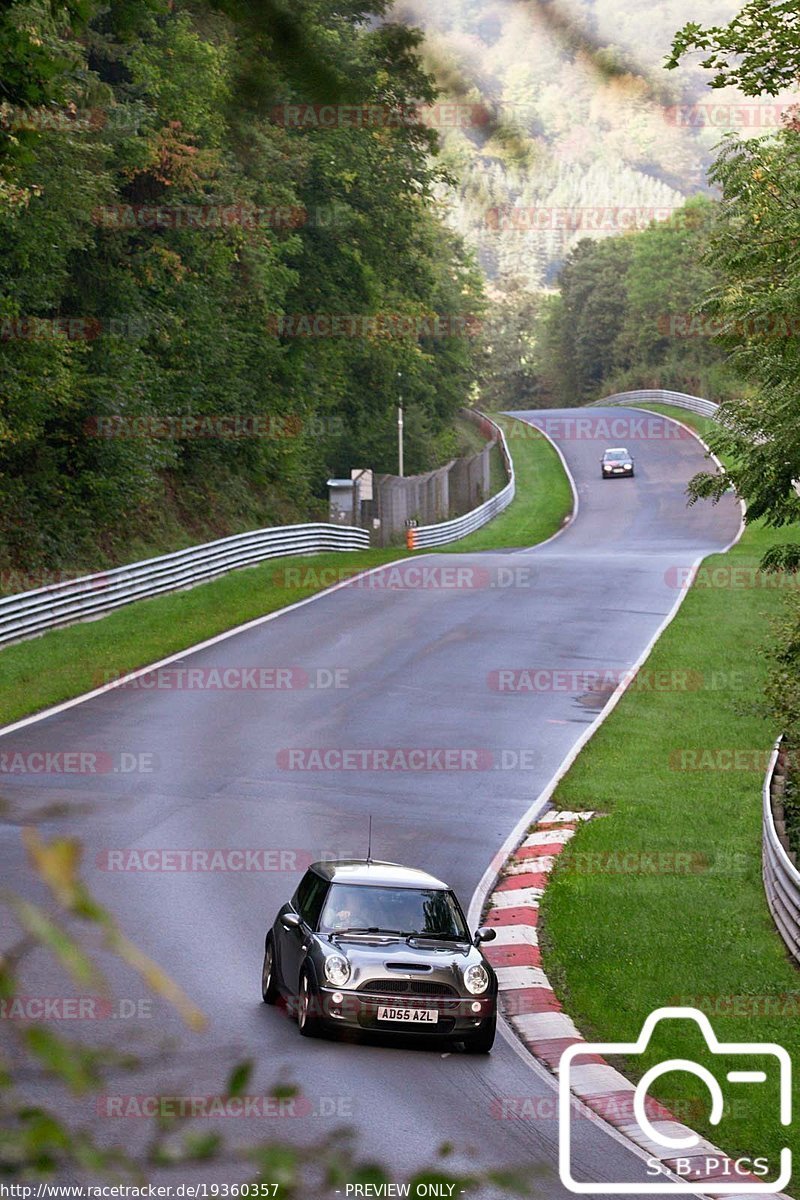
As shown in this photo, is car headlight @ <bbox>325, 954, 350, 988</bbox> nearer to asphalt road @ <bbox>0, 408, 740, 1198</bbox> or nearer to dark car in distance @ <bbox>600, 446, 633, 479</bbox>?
asphalt road @ <bbox>0, 408, 740, 1198</bbox>

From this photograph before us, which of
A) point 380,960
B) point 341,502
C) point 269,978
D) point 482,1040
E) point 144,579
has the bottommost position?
point 482,1040

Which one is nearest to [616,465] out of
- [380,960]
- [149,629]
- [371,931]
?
[149,629]

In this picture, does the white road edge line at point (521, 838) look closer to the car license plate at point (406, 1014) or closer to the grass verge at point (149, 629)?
the car license plate at point (406, 1014)

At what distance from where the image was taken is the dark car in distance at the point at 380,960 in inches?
513

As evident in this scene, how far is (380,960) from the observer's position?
13461mm

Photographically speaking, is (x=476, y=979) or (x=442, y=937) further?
(x=442, y=937)

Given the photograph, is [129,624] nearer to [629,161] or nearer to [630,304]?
[629,161]

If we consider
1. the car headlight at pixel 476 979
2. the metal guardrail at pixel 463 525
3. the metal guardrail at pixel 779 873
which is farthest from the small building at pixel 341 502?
the car headlight at pixel 476 979

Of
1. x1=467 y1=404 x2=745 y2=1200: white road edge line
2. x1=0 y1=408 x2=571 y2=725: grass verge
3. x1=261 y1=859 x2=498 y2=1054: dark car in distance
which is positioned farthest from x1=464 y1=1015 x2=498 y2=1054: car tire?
x1=0 y1=408 x2=571 y2=725: grass verge

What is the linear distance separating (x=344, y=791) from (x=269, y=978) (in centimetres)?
863

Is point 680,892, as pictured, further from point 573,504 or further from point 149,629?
point 573,504

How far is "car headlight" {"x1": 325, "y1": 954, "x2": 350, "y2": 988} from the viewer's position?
1307 cm

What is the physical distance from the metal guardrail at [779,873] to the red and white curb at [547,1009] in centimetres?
269

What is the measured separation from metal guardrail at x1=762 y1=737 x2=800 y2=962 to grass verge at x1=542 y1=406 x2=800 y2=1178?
0.62 feet
